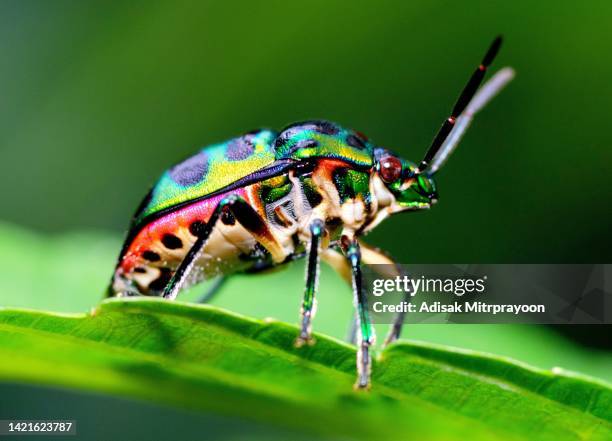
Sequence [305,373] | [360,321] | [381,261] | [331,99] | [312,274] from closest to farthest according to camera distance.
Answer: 1. [305,373]
2. [360,321]
3. [312,274]
4. [381,261]
5. [331,99]

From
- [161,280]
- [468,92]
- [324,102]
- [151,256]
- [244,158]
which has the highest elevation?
[468,92]

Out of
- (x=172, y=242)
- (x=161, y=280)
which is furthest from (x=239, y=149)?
(x=161, y=280)

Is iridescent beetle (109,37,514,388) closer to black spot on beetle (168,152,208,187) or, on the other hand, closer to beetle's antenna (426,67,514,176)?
black spot on beetle (168,152,208,187)

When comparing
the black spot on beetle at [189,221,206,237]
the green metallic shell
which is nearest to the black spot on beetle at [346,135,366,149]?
the green metallic shell

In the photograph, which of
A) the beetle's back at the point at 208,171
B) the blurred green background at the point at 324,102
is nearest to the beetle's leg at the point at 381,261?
the beetle's back at the point at 208,171

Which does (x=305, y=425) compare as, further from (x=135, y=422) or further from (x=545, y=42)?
(x=545, y=42)

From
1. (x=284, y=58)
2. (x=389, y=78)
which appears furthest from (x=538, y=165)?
(x=284, y=58)

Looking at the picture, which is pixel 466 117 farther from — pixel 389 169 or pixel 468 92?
pixel 468 92

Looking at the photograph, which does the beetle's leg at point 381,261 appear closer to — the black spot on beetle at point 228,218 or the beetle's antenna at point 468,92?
the beetle's antenna at point 468,92
